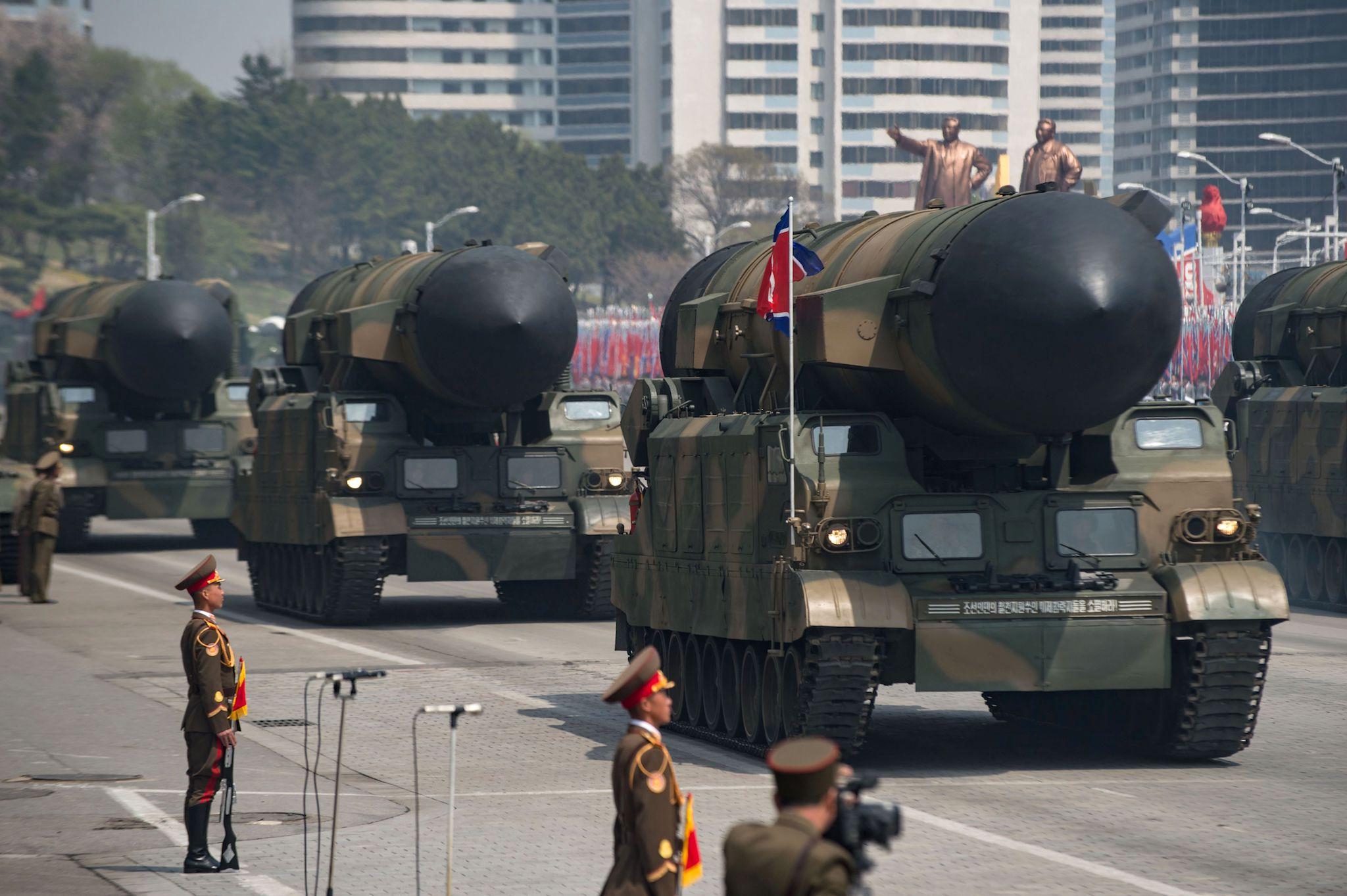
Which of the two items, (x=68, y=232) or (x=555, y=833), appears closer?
(x=555, y=833)

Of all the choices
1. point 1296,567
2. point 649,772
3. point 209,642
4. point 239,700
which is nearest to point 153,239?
point 1296,567

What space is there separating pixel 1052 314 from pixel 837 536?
2188mm

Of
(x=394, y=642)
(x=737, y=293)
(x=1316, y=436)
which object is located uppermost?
(x=737, y=293)

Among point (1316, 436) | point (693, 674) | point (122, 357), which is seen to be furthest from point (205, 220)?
point (693, 674)

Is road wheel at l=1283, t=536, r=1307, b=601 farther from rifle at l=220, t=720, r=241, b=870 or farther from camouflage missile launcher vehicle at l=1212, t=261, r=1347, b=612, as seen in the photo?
rifle at l=220, t=720, r=241, b=870

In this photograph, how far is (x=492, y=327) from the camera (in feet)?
87.2

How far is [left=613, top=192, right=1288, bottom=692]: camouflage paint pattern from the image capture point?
15953mm

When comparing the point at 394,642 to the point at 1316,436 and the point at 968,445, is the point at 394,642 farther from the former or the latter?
the point at 1316,436

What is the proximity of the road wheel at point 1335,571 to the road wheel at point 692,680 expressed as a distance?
560 inches

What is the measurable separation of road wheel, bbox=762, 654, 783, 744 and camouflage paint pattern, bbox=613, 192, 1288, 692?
0.24 metres

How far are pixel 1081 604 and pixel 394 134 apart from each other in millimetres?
139642

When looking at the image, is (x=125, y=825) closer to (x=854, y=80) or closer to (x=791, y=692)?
(x=791, y=692)

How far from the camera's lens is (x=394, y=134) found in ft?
500

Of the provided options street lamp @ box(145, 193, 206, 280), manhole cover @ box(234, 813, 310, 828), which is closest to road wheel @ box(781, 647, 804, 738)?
manhole cover @ box(234, 813, 310, 828)
